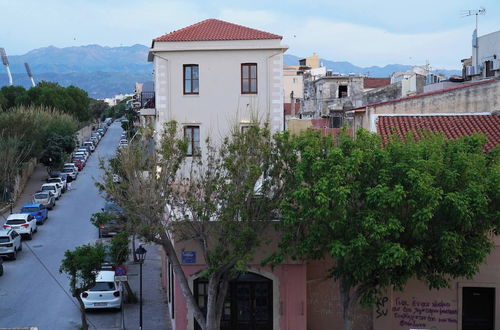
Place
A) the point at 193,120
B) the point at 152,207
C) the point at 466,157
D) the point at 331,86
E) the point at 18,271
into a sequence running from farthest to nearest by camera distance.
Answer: the point at 331,86, the point at 18,271, the point at 193,120, the point at 152,207, the point at 466,157

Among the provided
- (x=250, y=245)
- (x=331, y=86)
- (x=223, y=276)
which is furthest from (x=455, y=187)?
(x=331, y=86)

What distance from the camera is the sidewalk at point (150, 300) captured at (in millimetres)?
23547

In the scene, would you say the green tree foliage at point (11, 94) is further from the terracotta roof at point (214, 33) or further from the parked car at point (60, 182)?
the terracotta roof at point (214, 33)

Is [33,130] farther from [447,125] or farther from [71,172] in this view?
[447,125]

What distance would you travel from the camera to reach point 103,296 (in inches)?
999

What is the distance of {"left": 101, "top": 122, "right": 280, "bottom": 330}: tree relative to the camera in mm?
17469

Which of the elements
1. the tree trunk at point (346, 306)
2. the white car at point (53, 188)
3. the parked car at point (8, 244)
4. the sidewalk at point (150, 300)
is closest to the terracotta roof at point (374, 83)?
the white car at point (53, 188)

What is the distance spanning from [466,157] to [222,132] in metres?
13.8

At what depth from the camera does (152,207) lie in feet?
58.3

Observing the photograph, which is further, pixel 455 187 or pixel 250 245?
pixel 250 245

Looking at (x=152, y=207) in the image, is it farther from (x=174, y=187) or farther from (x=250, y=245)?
(x=250, y=245)

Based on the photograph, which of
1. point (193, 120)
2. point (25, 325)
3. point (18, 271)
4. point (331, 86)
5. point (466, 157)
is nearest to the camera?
point (466, 157)

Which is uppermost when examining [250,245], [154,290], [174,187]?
[174,187]

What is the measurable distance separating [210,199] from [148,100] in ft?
53.2
